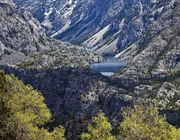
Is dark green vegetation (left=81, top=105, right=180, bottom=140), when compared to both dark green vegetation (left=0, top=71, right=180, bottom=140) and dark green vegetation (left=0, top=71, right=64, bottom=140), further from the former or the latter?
dark green vegetation (left=0, top=71, right=64, bottom=140)

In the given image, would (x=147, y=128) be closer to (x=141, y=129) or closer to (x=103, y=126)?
(x=141, y=129)

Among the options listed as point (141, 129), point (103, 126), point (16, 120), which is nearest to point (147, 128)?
point (141, 129)

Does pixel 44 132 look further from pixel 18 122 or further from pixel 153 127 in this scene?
pixel 153 127

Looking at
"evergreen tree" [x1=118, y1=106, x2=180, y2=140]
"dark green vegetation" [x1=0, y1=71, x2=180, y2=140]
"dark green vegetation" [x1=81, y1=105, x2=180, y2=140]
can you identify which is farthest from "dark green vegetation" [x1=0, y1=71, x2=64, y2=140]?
"evergreen tree" [x1=118, y1=106, x2=180, y2=140]

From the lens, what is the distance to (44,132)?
508ft

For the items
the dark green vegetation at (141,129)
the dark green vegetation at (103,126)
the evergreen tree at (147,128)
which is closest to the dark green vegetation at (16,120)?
the dark green vegetation at (103,126)

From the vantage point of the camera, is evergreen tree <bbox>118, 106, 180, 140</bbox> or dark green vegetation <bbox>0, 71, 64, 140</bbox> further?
evergreen tree <bbox>118, 106, 180, 140</bbox>

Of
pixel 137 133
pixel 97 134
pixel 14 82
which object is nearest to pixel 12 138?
pixel 97 134

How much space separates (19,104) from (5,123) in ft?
123

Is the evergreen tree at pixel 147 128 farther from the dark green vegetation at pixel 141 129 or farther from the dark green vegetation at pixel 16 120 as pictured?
the dark green vegetation at pixel 16 120

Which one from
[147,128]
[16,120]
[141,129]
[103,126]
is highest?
[16,120]

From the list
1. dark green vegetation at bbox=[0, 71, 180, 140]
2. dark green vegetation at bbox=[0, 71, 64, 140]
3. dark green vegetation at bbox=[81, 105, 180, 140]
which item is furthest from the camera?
dark green vegetation at bbox=[81, 105, 180, 140]

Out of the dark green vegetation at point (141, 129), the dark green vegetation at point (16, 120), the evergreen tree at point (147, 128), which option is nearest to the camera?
the dark green vegetation at point (16, 120)

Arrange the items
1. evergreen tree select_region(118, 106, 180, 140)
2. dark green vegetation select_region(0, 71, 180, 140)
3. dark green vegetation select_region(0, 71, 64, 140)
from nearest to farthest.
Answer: dark green vegetation select_region(0, 71, 64, 140), dark green vegetation select_region(0, 71, 180, 140), evergreen tree select_region(118, 106, 180, 140)
